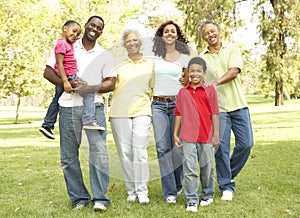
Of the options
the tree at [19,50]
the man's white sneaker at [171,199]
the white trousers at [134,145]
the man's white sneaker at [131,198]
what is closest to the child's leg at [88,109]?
the white trousers at [134,145]

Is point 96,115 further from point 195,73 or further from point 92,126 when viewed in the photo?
point 195,73

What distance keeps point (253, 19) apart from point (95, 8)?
29.0ft

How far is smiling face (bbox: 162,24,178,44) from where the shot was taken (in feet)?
15.8

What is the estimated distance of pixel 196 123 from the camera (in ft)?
15.1

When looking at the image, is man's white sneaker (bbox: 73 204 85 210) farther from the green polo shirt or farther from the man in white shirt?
the green polo shirt

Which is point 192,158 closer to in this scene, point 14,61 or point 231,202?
point 231,202

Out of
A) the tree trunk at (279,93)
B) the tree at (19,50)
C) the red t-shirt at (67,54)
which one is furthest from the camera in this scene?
the tree trunk at (279,93)

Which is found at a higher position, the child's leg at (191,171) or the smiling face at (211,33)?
the smiling face at (211,33)

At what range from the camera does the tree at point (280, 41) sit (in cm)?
2438

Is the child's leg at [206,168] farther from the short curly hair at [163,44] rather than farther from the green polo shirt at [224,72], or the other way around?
the short curly hair at [163,44]

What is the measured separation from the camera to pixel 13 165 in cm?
812

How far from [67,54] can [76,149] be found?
3.25 feet

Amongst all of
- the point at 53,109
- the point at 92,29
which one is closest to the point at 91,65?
the point at 92,29

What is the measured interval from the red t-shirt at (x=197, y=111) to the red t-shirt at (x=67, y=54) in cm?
113
